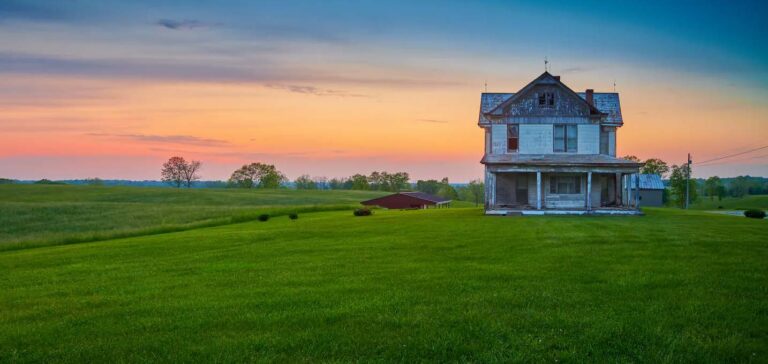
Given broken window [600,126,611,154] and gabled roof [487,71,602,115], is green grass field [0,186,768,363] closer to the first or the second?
gabled roof [487,71,602,115]

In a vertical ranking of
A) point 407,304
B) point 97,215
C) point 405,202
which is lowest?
point 97,215

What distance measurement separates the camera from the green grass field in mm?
8414

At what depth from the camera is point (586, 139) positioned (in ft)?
124

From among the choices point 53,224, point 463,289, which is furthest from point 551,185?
point 53,224

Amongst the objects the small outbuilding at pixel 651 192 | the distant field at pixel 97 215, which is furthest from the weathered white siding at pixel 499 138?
the small outbuilding at pixel 651 192

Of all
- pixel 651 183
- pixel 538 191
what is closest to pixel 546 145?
pixel 538 191

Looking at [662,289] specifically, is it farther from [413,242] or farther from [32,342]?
[32,342]

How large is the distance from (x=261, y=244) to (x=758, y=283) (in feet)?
59.3

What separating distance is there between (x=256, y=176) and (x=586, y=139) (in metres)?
133

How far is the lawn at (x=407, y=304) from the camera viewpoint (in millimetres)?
8414

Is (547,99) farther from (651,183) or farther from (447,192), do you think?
(447,192)

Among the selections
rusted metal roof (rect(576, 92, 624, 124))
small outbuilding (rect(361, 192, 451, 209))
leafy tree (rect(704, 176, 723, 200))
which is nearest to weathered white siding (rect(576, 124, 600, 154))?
rusted metal roof (rect(576, 92, 624, 124))

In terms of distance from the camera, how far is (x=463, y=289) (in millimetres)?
12352

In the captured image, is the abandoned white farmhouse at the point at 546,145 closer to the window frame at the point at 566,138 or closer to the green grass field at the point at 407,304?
the window frame at the point at 566,138
